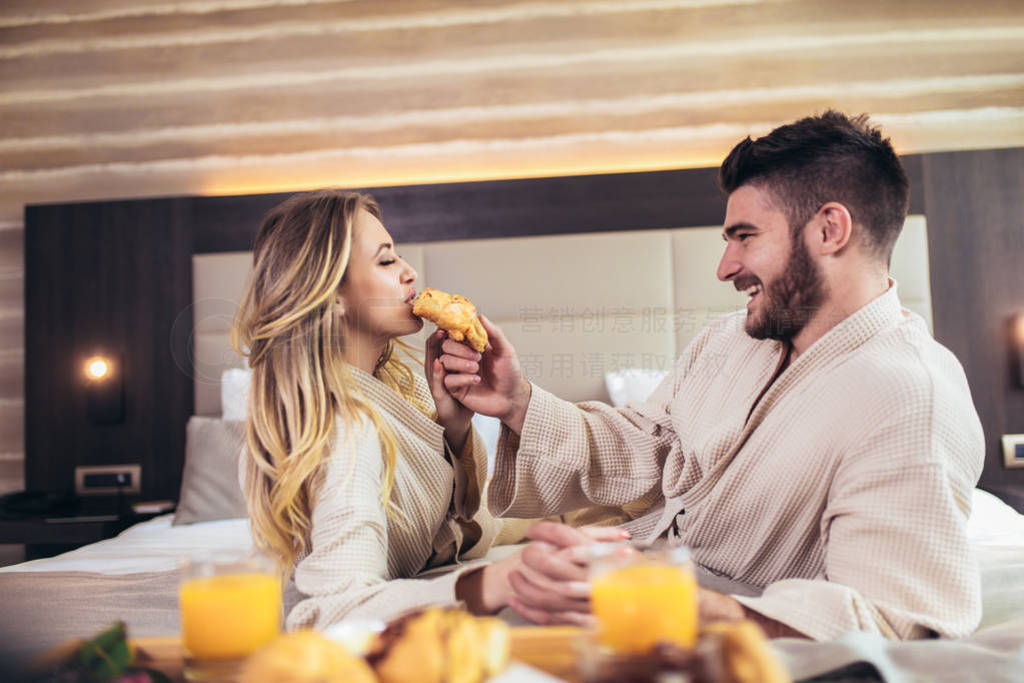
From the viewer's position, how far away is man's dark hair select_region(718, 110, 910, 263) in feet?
5.31

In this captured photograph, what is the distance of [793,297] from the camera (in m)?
1.62

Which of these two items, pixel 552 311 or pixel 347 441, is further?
pixel 552 311

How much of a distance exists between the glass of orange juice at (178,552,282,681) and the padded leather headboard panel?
92.4 inches

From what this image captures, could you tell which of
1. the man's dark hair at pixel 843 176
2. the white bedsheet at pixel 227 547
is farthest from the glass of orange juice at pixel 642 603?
the man's dark hair at pixel 843 176

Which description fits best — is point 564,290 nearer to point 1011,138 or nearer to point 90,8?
point 1011,138

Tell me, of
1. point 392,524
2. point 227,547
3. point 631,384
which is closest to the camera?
point 392,524

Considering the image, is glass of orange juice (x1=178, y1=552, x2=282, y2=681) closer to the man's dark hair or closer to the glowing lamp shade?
the man's dark hair

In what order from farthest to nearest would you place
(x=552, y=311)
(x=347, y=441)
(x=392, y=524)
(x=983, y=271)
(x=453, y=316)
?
(x=552, y=311), (x=983, y=271), (x=453, y=316), (x=392, y=524), (x=347, y=441)

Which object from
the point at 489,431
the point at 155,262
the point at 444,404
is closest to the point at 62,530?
the point at 155,262

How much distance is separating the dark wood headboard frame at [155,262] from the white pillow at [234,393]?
33cm

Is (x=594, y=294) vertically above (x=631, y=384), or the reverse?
(x=594, y=294)

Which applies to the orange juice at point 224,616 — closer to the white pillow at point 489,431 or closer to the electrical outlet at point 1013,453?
the white pillow at point 489,431

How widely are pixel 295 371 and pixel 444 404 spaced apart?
380 millimetres

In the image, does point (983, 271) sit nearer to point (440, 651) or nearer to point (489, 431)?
point (489, 431)
